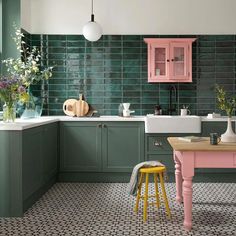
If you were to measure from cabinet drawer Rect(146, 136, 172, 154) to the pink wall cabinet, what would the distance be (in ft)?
2.97

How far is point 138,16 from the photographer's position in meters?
6.36

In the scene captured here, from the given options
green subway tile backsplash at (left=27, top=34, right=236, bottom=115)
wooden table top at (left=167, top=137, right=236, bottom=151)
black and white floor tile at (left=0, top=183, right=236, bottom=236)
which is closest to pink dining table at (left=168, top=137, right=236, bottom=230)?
wooden table top at (left=167, top=137, right=236, bottom=151)

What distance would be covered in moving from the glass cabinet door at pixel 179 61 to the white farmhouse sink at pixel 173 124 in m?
0.76

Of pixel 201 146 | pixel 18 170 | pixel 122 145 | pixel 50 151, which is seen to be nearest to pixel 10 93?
pixel 18 170

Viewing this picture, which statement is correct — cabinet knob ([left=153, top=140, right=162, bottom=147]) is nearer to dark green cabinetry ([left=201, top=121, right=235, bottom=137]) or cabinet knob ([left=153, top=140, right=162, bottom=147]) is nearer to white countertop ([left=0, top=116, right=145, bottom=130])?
white countertop ([left=0, top=116, right=145, bottom=130])

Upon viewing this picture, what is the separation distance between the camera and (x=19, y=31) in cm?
547

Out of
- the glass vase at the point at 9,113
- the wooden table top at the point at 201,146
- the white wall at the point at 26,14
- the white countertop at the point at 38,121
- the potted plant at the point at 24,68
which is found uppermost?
the white wall at the point at 26,14

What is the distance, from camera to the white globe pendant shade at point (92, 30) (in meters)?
6.02

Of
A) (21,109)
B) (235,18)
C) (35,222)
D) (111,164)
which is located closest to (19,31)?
(21,109)

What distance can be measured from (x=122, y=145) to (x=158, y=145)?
48cm

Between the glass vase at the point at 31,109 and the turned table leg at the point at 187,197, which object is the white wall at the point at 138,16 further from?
the turned table leg at the point at 187,197

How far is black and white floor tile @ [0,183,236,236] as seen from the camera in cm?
368

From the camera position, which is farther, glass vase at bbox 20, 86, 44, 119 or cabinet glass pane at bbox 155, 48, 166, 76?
cabinet glass pane at bbox 155, 48, 166, 76

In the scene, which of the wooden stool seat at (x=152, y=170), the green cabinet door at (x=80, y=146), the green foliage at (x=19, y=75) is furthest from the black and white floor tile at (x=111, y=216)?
the green foliage at (x=19, y=75)
